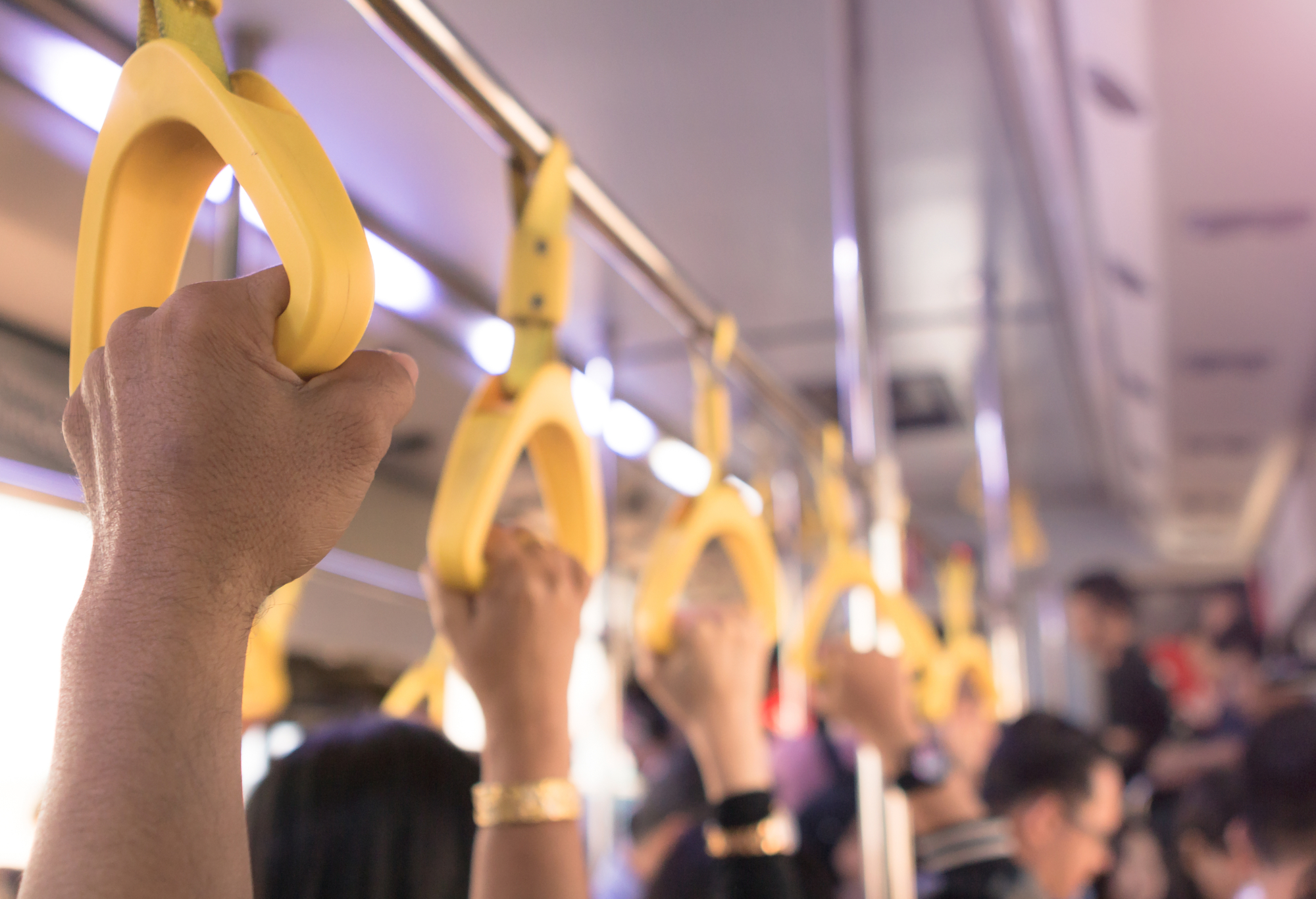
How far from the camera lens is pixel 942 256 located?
7.48 ft

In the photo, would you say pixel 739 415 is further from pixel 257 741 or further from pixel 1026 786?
pixel 257 741

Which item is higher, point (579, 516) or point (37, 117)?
point (37, 117)

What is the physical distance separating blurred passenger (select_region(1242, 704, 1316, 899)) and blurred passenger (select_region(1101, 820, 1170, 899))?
1242mm

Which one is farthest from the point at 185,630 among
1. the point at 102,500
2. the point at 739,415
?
the point at 739,415

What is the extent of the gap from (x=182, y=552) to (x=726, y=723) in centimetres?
71

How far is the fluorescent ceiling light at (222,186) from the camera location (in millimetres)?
481

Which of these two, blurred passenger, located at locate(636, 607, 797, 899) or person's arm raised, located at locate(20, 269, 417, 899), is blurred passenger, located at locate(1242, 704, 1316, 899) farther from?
person's arm raised, located at locate(20, 269, 417, 899)

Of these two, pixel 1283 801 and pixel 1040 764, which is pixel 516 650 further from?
pixel 1040 764

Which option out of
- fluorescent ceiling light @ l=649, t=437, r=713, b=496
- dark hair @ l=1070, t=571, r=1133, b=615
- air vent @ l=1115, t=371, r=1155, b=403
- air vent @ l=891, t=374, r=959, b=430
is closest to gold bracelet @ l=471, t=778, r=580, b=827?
fluorescent ceiling light @ l=649, t=437, r=713, b=496

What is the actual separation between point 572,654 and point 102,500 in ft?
1.11

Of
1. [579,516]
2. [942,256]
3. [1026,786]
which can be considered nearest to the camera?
[579,516]

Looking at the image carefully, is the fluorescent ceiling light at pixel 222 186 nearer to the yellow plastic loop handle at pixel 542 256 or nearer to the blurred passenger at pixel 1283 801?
the yellow plastic loop handle at pixel 542 256

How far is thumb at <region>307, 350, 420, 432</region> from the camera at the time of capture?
375 millimetres

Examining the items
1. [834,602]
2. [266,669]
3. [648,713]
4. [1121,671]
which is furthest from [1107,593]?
[266,669]
